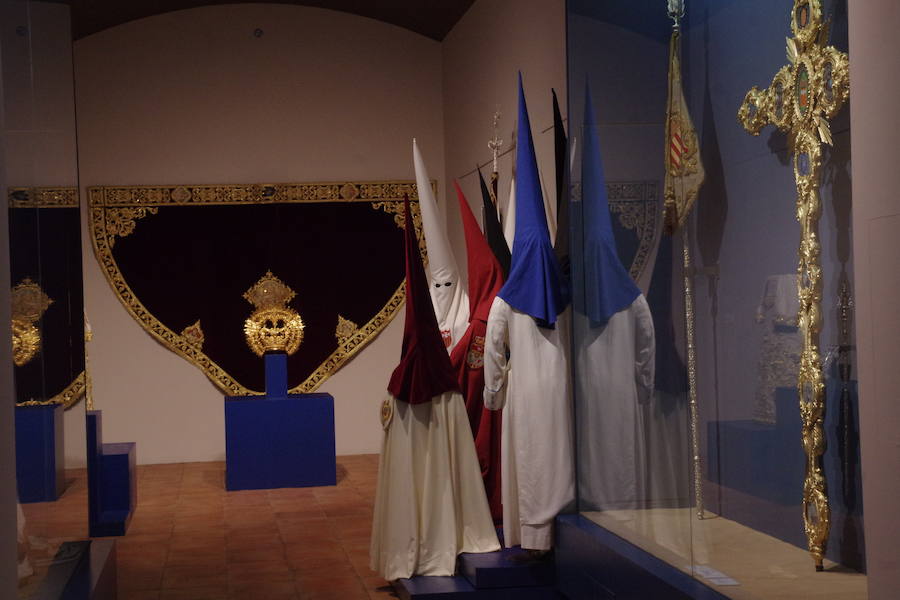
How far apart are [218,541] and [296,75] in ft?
14.6

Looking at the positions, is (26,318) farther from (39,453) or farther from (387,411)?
(387,411)

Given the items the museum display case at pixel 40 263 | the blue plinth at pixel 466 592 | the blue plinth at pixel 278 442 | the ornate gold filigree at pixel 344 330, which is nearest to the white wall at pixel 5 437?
the museum display case at pixel 40 263

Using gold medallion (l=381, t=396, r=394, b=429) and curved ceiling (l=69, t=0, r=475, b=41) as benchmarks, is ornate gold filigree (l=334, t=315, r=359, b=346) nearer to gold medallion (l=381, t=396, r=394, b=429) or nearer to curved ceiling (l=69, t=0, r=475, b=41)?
curved ceiling (l=69, t=0, r=475, b=41)

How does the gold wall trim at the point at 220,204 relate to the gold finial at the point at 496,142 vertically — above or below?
below

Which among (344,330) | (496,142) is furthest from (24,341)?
(344,330)

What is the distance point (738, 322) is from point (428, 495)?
6.77ft

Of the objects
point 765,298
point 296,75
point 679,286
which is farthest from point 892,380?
point 296,75

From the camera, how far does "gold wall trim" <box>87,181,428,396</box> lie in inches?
341

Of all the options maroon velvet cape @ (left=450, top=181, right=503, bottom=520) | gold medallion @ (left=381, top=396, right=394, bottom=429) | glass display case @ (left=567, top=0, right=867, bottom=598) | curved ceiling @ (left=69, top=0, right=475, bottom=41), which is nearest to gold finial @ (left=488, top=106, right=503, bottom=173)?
curved ceiling @ (left=69, top=0, right=475, bottom=41)

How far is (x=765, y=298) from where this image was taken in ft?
9.22

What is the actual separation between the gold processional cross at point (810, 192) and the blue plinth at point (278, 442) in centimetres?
504

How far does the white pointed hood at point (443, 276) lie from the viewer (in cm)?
560

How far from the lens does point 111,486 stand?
6.09 metres

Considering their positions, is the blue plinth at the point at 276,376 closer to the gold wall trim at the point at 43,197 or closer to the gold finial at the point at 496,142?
the gold finial at the point at 496,142
